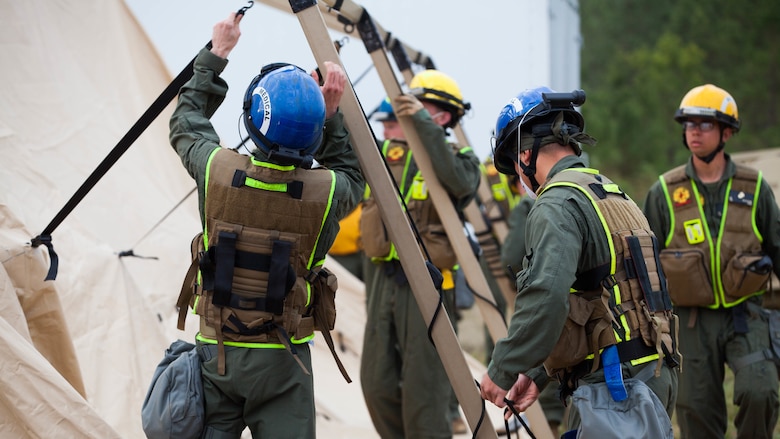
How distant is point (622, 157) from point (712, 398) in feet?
59.2

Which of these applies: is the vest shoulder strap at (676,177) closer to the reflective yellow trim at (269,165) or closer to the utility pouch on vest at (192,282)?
the reflective yellow trim at (269,165)

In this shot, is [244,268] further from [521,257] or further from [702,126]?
[521,257]

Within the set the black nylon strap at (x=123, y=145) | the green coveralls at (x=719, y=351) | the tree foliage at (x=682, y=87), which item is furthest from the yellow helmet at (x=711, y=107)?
the tree foliage at (x=682, y=87)

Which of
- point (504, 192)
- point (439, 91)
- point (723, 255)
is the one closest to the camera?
point (723, 255)

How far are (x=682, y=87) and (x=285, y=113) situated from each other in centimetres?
2096

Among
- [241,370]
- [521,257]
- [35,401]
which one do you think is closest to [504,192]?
[521,257]

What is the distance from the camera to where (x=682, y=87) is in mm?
22016

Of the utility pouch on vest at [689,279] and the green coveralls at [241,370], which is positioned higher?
the green coveralls at [241,370]

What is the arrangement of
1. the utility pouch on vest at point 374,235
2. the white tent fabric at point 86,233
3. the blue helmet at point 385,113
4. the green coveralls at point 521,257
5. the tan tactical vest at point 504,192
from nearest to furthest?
the white tent fabric at point 86,233
the utility pouch on vest at point 374,235
the blue helmet at point 385,113
the green coveralls at point 521,257
the tan tactical vest at point 504,192

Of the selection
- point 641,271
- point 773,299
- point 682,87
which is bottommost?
point 682,87

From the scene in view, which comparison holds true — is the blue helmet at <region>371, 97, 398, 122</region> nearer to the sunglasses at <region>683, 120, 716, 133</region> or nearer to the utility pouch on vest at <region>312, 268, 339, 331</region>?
the sunglasses at <region>683, 120, 716, 133</region>

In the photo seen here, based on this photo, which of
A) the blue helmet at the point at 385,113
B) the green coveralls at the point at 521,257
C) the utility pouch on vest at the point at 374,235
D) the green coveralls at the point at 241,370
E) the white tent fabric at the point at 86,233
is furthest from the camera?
the green coveralls at the point at 521,257

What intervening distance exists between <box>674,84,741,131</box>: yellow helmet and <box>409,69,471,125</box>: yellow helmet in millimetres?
1334

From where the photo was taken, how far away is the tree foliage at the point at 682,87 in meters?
21.1
